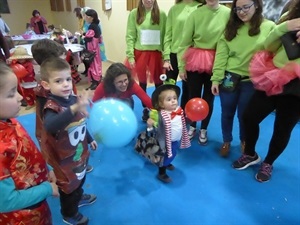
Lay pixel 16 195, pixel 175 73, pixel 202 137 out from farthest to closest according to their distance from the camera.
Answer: pixel 175 73 < pixel 202 137 < pixel 16 195

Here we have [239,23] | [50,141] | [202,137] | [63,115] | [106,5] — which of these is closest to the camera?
[63,115]

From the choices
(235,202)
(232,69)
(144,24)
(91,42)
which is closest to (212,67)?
(232,69)

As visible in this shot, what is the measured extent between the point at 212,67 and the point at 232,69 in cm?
19

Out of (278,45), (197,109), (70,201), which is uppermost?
(278,45)

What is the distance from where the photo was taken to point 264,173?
6.18 ft

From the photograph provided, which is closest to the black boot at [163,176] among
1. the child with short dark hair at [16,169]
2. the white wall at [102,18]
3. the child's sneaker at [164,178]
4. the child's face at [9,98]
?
the child's sneaker at [164,178]

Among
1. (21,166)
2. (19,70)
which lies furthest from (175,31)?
(19,70)

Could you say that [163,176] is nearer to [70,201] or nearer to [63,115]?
[70,201]

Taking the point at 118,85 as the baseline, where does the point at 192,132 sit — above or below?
below

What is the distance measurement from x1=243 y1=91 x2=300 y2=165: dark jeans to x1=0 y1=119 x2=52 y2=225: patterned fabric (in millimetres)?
1418

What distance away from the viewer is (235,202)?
1.70 metres

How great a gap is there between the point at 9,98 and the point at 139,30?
1.84 meters

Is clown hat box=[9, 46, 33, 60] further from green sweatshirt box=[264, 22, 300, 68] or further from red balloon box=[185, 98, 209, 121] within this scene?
green sweatshirt box=[264, 22, 300, 68]

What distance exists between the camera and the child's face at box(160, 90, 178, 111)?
1619 millimetres
